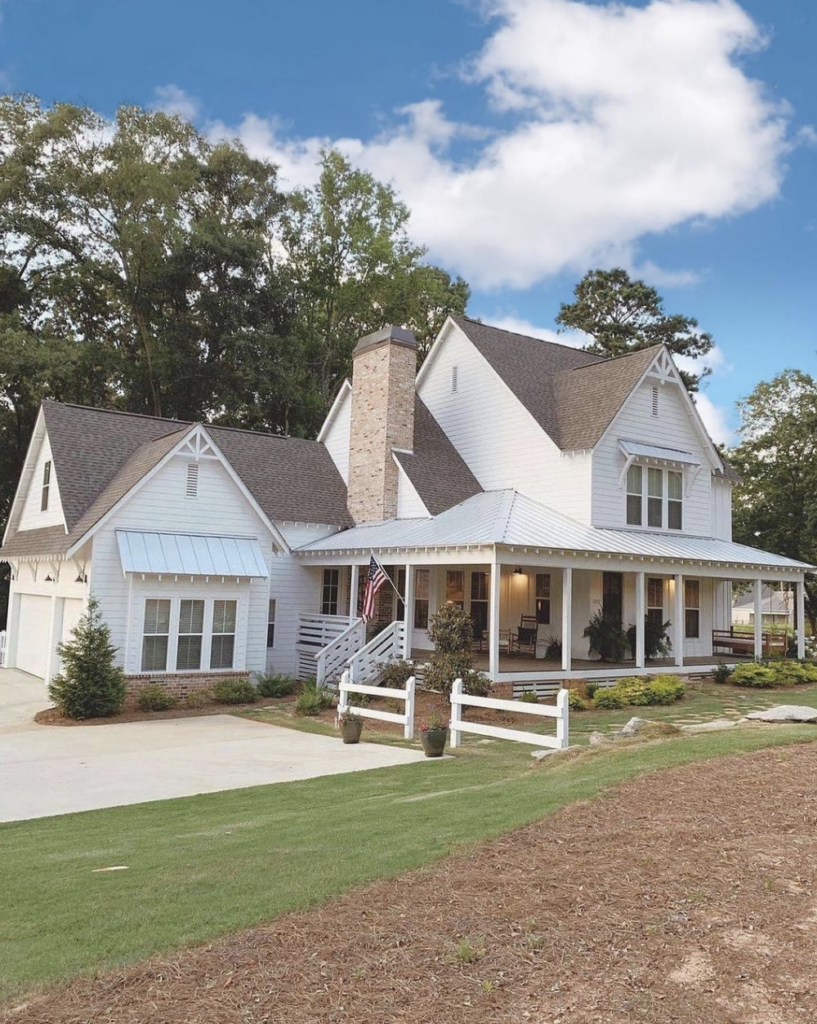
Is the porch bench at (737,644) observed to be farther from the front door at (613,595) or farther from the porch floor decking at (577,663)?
the front door at (613,595)

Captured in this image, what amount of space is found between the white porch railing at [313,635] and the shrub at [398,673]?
3.23 meters

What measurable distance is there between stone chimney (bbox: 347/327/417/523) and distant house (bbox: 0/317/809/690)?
0.07 metres

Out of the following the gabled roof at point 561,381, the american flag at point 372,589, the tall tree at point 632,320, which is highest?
the tall tree at point 632,320

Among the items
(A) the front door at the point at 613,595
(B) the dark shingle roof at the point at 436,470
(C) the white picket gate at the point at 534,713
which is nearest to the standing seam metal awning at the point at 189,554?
(B) the dark shingle roof at the point at 436,470

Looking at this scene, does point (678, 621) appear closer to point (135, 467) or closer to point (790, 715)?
point (790, 715)

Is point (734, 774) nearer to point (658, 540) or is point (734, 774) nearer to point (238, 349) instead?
point (658, 540)

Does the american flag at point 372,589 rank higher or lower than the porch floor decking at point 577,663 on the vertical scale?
higher

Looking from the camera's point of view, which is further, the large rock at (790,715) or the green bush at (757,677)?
the green bush at (757,677)

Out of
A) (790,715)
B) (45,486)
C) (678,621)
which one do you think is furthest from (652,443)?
(45,486)

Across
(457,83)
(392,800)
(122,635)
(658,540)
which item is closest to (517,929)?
(392,800)

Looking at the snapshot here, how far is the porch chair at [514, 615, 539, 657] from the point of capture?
2278 centimetres

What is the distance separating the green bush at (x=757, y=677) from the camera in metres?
21.1

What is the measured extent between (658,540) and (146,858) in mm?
18361

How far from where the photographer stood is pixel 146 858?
6961mm
